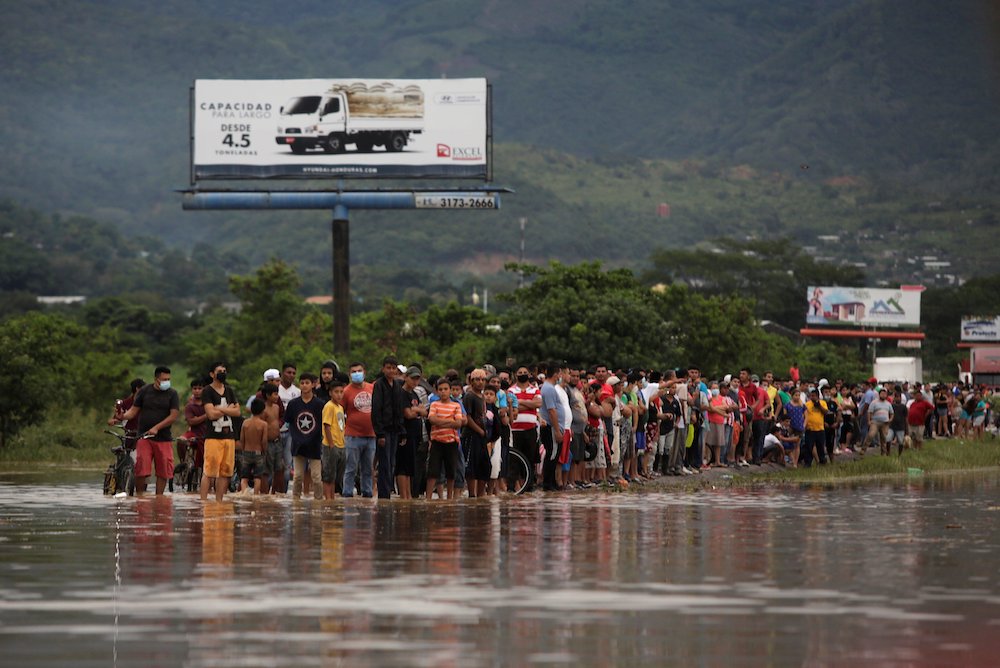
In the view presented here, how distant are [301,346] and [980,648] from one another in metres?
66.8

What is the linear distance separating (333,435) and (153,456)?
2.40 meters

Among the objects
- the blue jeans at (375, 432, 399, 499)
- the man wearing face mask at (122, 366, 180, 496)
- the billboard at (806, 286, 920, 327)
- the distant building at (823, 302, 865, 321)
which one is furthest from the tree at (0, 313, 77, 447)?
the distant building at (823, 302, 865, 321)

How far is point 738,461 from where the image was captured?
3519cm

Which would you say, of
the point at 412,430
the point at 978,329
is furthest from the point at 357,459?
the point at 978,329

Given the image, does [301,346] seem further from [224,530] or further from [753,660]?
[753,660]

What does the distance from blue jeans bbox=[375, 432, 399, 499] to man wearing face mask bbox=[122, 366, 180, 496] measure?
2648 millimetres

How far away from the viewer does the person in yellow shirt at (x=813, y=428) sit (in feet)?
121

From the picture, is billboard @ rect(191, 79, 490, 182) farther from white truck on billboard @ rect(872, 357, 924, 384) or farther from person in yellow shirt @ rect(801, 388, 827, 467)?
white truck on billboard @ rect(872, 357, 924, 384)

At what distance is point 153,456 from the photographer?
2434 cm

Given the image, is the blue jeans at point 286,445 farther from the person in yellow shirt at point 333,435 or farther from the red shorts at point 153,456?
the red shorts at point 153,456

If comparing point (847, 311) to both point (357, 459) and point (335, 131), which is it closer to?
point (335, 131)

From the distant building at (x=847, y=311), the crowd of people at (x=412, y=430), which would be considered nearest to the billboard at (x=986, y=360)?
the distant building at (x=847, y=311)

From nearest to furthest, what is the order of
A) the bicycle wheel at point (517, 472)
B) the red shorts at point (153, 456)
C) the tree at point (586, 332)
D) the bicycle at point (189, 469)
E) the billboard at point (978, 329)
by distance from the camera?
the red shorts at point (153, 456) → the bicycle wheel at point (517, 472) → the bicycle at point (189, 469) → the tree at point (586, 332) → the billboard at point (978, 329)

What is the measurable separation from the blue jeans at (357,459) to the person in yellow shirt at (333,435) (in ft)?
0.64
